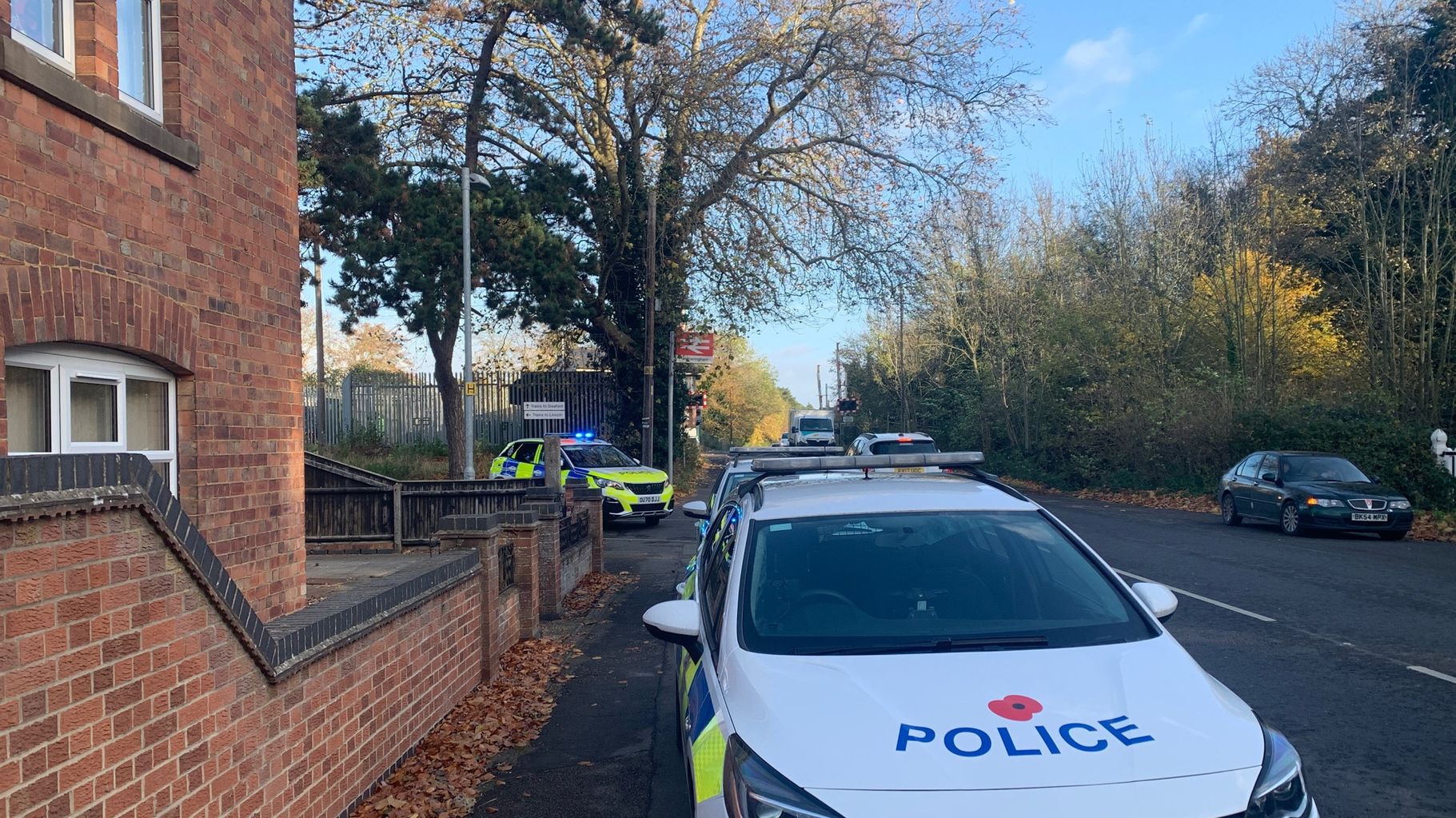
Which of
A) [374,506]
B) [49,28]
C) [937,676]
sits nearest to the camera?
[937,676]

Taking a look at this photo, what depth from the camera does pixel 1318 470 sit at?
59.5 ft

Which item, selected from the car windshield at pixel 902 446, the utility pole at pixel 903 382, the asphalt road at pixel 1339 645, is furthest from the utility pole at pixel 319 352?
the utility pole at pixel 903 382

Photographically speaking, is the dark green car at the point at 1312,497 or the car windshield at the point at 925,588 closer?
the car windshield at the point at 925,588

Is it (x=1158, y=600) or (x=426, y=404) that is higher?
(x=426, y=404)

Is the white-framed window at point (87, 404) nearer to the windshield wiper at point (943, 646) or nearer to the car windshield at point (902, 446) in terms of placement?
the windshield wiper at point (943, 646)

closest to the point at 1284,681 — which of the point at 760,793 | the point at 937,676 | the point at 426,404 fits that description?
the point at 937,676

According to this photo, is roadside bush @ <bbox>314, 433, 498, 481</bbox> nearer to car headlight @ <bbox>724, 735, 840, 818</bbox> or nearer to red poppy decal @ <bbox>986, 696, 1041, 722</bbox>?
car headlight @ <bbox>724, 735, 840, 818</bbox>

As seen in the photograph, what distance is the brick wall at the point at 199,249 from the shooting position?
4715mm

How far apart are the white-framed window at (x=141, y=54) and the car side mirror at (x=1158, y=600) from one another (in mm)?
5684

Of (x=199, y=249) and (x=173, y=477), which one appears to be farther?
(x=199, y=249)

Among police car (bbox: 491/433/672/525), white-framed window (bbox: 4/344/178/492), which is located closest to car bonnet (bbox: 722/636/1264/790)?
white-framed window (bbox: 4/344/178/492)

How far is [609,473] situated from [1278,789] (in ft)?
59.9

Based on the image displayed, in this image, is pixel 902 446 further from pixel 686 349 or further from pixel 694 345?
pixel 686 349

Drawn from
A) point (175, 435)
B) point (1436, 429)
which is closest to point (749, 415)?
point (1436, 429)
